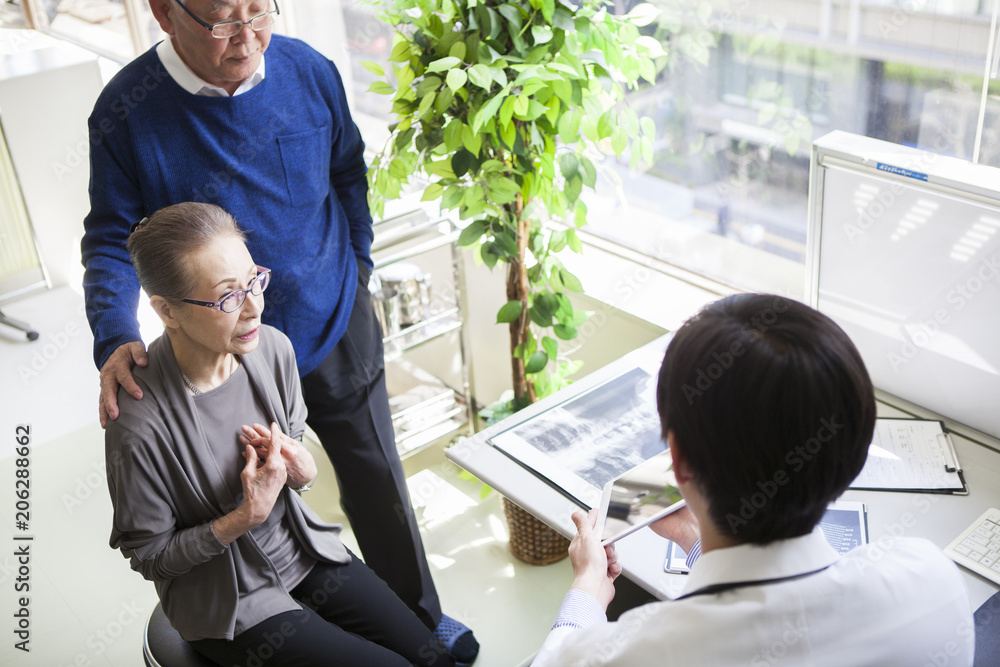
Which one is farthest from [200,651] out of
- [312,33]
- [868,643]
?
[312,33]

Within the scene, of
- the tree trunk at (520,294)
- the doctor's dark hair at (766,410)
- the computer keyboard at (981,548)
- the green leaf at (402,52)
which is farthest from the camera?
the tree trunk at (520,294)

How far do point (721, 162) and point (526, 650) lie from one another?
4.69ft

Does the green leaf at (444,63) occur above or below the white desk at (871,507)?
above

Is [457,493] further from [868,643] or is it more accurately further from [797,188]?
[868,643]

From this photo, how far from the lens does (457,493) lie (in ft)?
10.0

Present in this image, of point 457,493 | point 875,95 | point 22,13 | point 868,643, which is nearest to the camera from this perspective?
point 868,643

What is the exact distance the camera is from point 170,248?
150cm

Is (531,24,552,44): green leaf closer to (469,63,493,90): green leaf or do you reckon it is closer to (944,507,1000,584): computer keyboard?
(469,63,493,90): green leaf

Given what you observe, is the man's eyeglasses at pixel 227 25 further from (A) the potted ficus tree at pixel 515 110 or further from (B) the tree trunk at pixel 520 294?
(B) the tree trunk at pixel 520 294

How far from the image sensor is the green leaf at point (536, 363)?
7.92ft

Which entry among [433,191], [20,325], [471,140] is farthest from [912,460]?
[20,325]

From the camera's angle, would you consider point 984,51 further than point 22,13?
No

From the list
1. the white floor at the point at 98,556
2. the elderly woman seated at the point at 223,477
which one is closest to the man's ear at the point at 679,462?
the elderly woman seated at the point at 223,477

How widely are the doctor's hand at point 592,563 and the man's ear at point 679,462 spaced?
1.02 feet
